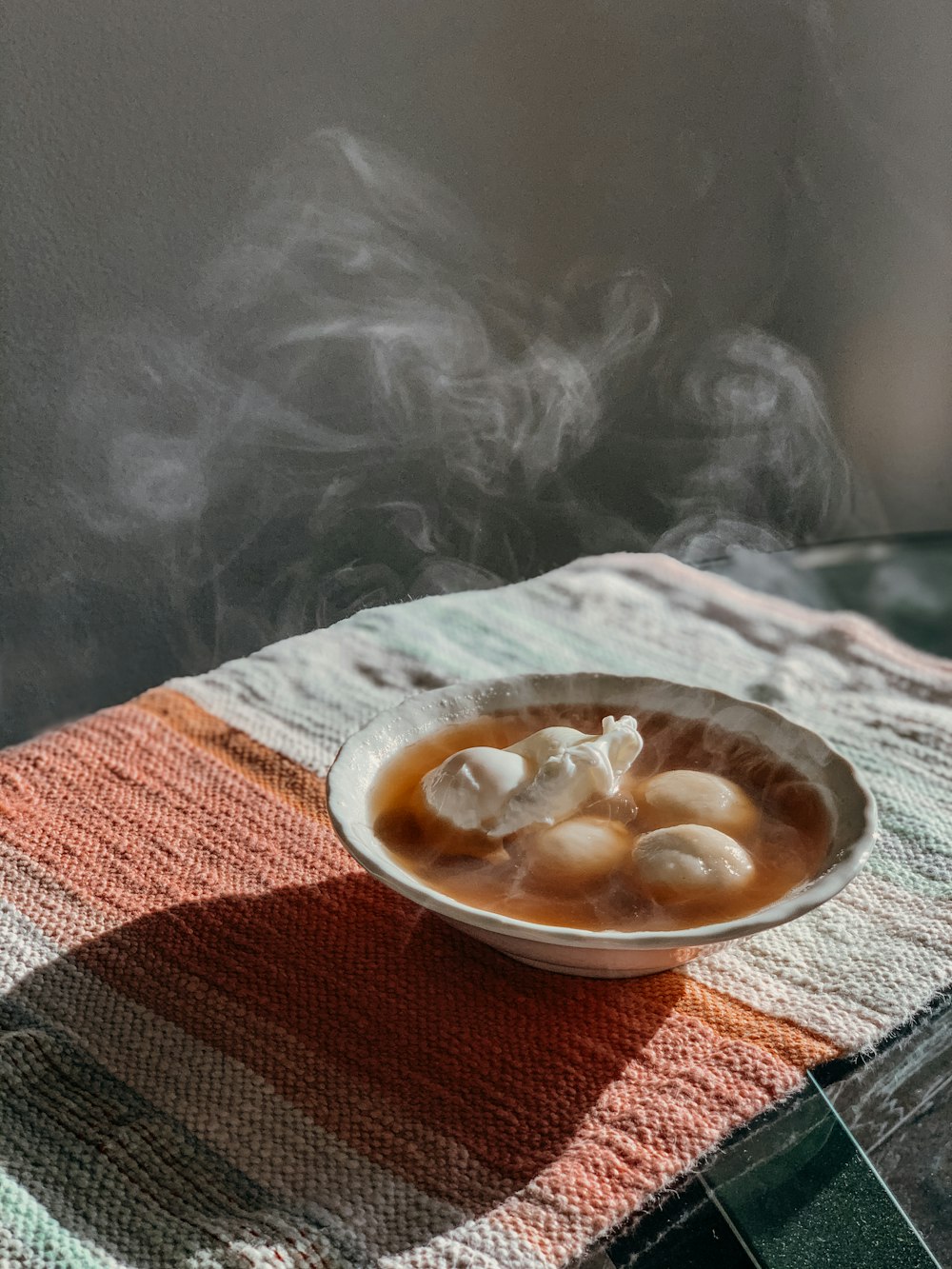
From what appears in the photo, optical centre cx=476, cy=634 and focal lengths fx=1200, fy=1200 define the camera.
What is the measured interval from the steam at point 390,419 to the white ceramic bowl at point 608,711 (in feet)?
1.70

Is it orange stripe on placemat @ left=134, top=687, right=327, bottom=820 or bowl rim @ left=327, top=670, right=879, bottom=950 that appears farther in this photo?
orange stripe on placemat @ left=134, top=687, right=327, bottom=820

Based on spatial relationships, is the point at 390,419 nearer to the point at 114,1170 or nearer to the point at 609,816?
the point at 609,816

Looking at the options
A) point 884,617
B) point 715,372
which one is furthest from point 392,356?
point 884,617

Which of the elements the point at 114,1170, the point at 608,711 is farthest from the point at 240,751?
the point at 114,1170

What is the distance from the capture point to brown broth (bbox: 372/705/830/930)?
759 mm

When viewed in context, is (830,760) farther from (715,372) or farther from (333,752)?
(715,372)

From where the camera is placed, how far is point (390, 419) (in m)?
1.82

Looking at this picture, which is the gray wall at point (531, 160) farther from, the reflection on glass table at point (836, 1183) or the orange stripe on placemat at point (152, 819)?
the reflection on glass table at point (836, 1183)

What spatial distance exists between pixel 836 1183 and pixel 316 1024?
333 mm

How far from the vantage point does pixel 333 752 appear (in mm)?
1129

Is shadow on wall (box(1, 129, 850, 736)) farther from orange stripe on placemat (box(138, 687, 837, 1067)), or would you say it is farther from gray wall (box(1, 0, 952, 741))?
orange stripe on placemat (box(138, 687, 837, 1067))

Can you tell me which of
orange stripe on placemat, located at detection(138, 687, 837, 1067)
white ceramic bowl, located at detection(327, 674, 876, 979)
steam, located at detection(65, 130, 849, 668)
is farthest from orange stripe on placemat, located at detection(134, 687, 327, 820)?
steam, located at detection(65, 130, 849, 668)

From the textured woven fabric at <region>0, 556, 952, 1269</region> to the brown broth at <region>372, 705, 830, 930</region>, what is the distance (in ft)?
0.27

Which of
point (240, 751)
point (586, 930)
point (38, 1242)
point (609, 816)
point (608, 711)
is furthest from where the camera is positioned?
point (240, 751)
